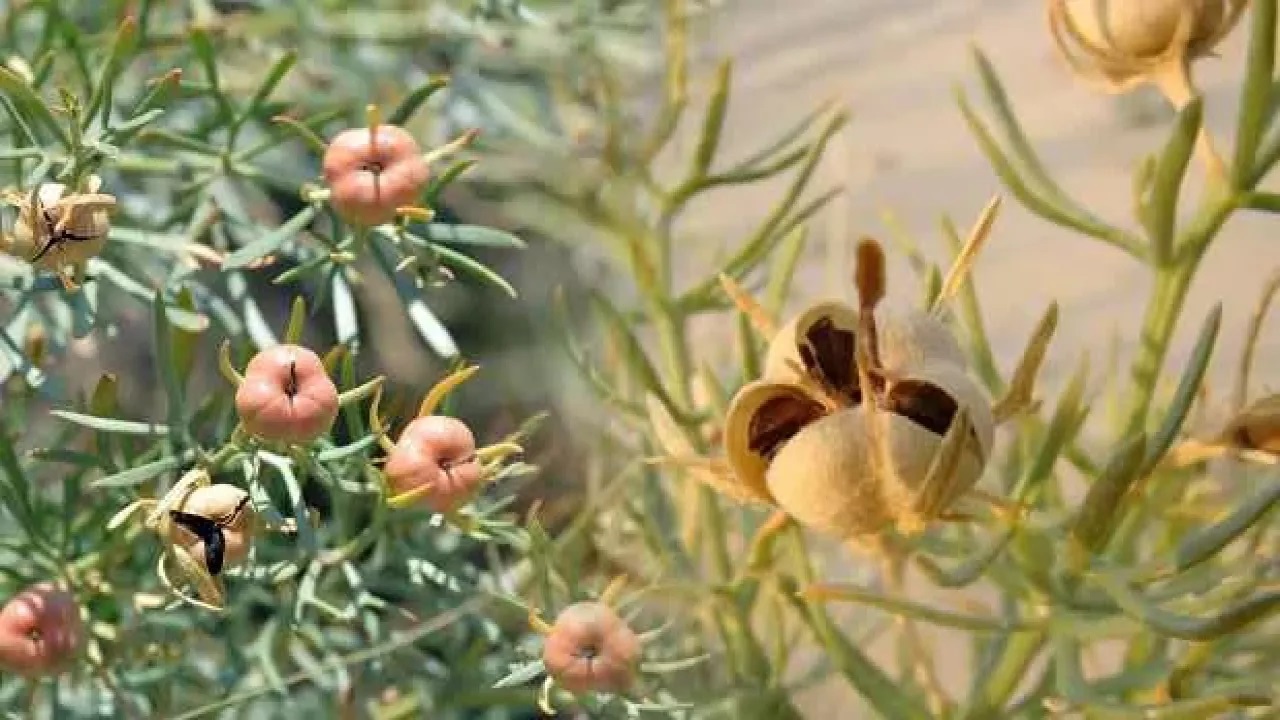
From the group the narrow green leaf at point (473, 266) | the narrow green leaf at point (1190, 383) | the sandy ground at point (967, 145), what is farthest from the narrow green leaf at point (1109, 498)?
the sandy ground at point (967, 145)

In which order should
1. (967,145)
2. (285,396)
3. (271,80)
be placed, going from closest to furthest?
(285,396) < (271,80) < (967,145)

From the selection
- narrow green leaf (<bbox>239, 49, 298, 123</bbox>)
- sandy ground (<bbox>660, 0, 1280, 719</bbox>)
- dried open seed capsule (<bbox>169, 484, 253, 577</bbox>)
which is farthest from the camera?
sandy ground (<bbox>660, 0, 1280, 719</bbox>)

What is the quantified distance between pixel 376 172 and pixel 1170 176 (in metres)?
0.16

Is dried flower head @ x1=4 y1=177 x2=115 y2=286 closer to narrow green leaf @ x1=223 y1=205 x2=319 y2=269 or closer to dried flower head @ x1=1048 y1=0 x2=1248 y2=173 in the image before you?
narrow green leaf @ x1=223 y1=205 x2=319 y2=269

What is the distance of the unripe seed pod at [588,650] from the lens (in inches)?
13.9

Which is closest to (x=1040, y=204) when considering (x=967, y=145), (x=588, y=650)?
(x=588, y=650)

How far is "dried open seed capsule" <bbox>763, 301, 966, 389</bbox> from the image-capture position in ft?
1.09

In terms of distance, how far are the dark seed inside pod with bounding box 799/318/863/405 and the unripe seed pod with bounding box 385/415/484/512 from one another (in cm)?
6

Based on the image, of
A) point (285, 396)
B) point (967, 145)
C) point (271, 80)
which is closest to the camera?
point (285, 396)

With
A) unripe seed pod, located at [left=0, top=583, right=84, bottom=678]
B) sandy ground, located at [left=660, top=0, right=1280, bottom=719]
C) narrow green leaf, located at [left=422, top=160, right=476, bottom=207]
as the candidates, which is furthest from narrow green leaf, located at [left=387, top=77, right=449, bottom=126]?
sandy ground, located at [left=660, top=0, right=1280, bottom=719]

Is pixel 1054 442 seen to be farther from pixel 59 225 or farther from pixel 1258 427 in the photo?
pixel 59 225

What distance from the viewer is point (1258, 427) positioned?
0.37 m

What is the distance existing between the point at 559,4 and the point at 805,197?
41 centimetres

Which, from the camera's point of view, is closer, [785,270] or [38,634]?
[38,634]
